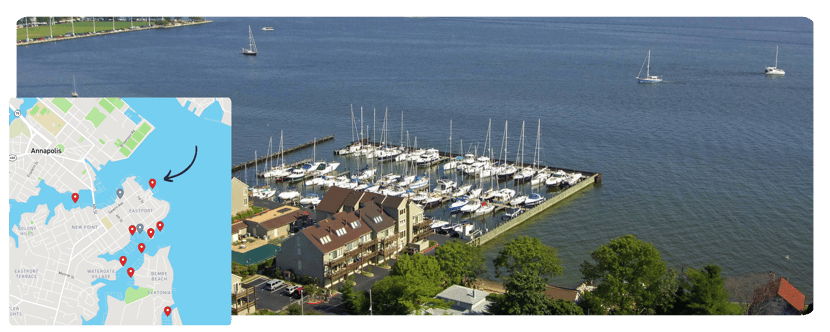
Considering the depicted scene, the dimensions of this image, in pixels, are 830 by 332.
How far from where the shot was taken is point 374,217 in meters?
42.9

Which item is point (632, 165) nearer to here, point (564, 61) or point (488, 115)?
point (488, 115)

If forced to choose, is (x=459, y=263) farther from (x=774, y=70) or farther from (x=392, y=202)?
(x=774, y=70)

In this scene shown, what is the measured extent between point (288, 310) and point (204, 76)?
7551 cm

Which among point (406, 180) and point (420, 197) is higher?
point (406, 180)

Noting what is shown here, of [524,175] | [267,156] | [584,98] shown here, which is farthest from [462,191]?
[584,98]

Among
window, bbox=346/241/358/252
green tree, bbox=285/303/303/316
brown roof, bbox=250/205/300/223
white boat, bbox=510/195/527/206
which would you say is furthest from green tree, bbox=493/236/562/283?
white boat, bbox=510/195/527/206

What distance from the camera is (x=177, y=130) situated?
805 inches

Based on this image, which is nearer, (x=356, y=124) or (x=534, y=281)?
(x=534, y=281)

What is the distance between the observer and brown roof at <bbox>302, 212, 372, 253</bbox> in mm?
39344

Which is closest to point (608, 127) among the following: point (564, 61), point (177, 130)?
point (564, 61)

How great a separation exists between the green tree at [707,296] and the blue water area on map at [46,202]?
23.3 m

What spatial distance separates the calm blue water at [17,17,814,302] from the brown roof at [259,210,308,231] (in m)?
12.2

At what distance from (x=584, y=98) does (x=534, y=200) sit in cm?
4196

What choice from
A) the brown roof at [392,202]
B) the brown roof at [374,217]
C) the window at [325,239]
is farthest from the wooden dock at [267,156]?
the window at [325,239]
